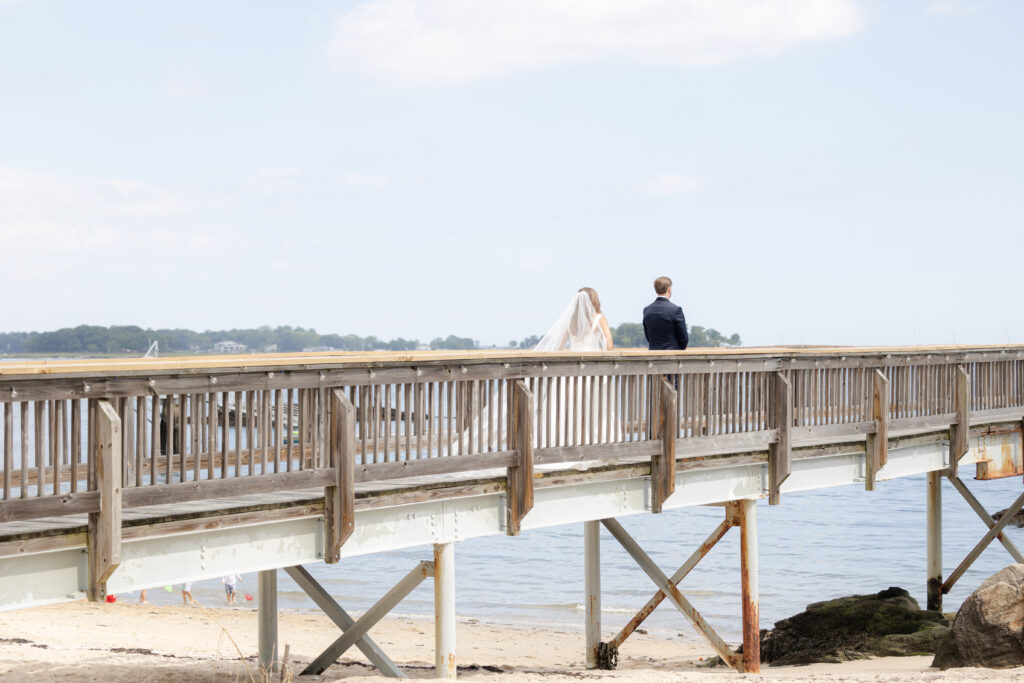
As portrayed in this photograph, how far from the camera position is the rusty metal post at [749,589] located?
11977mm

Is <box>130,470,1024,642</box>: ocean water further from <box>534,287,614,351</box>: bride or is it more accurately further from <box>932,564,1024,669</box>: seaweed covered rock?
<box>534,287,614,351</box>: bride

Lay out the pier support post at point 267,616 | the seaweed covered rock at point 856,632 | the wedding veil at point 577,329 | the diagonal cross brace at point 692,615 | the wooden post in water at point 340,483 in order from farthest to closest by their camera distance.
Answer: the seaweed covered rock at point 856,632
the diagonal cross brace at point 692,615
the pier support post at point 267,616
the wedding veil at point 577,329
the wooden post in water at point 340,483

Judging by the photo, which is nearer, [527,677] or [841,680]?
[841,680]

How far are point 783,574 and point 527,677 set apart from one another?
851 inches

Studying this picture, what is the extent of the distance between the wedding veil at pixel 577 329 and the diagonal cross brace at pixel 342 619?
3.44 meters

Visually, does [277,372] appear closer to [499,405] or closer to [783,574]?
[499,405]

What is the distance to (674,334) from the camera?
11.5 m

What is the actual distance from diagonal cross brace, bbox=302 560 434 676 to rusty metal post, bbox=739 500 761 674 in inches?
148

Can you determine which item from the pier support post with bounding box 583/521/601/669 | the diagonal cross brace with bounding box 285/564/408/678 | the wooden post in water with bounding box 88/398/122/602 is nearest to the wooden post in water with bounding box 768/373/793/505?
the pier support post with bounding box 583/521/601/669

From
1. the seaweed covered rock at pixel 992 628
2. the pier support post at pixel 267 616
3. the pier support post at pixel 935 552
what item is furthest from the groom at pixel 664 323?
the pier support post at pixel 935 552

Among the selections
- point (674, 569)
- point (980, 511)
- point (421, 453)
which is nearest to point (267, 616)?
point (421, 453)

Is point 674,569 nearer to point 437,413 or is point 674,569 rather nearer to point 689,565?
point 689,565

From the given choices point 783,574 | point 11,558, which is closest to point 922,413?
point 11,558

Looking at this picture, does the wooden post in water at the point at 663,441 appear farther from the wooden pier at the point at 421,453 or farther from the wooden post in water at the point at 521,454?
the wooden post in water at the point at 521,454
